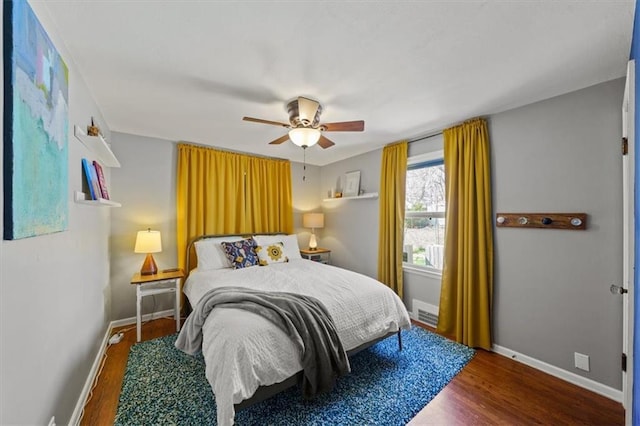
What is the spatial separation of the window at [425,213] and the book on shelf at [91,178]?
131 inches

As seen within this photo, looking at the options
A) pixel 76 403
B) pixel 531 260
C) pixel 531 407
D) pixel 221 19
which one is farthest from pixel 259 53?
pixel 531 407

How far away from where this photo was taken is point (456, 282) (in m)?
2.82

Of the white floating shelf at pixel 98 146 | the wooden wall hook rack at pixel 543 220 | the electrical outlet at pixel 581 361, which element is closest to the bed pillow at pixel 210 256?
the white floating shelf at pixel 98 146

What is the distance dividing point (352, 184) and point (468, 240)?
6.71ft

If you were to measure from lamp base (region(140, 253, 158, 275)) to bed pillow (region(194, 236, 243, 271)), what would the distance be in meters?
0.50

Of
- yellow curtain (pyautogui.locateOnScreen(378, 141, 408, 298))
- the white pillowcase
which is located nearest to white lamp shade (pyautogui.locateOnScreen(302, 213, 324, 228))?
the white pillowcase

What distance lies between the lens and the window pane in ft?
10.4

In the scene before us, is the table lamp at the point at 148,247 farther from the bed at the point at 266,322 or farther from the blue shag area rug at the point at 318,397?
the blue shag area rug at the point at 318,397

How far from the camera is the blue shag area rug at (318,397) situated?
1674 mm

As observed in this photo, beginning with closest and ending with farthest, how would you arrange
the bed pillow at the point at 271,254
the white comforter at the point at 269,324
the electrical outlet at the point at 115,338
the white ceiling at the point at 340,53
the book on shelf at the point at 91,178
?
the white ceiling at the point at 340,53
the white comforter at the point at 269,324
the book on shelf at the point at 91,178
the electrical outlet at the point at 115,338
the bed pillow at the point at 271,254

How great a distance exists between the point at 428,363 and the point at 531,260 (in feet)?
4.40

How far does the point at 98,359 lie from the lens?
227 centimetres

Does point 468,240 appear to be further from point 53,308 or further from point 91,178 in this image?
point 91,178

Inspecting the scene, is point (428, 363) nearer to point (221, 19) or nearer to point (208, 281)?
point (208, 281)
